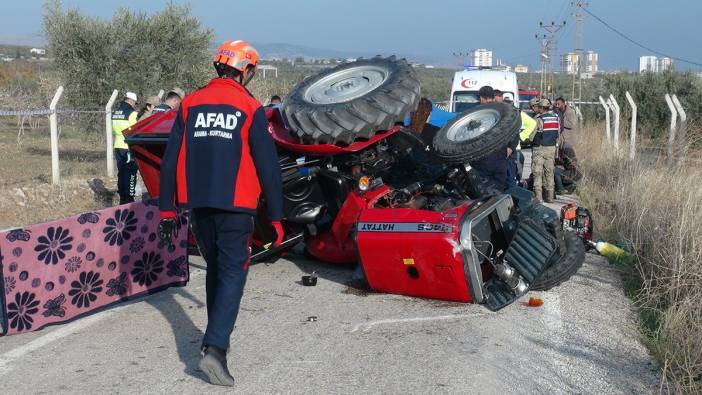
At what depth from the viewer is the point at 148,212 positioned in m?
6.86

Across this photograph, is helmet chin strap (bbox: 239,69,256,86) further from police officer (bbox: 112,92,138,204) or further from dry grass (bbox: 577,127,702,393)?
police officer (bbox: 112,92,138,204)

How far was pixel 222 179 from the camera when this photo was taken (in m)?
4.73

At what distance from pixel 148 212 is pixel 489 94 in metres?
5.49

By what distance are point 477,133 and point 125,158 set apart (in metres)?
6.40

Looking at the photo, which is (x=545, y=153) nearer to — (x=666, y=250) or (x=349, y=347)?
(x=666, y=250)

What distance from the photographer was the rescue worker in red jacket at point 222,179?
473 cm

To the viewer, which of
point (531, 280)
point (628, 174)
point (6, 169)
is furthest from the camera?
point (6, 169)

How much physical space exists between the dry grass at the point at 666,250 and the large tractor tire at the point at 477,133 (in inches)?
64.1

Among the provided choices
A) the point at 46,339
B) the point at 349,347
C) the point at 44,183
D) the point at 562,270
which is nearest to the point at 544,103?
the point at 562,270

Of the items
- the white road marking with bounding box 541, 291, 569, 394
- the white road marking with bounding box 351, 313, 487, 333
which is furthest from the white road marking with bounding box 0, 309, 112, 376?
the white road marking with bounding box 541, 291, 569, 394

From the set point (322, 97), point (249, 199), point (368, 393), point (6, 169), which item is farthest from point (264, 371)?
point (6, 169)

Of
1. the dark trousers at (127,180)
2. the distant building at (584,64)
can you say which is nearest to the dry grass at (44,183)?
the dark trousers at (127,180)

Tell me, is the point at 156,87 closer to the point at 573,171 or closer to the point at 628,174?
the point at 573,171

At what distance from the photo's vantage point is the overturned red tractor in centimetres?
641
